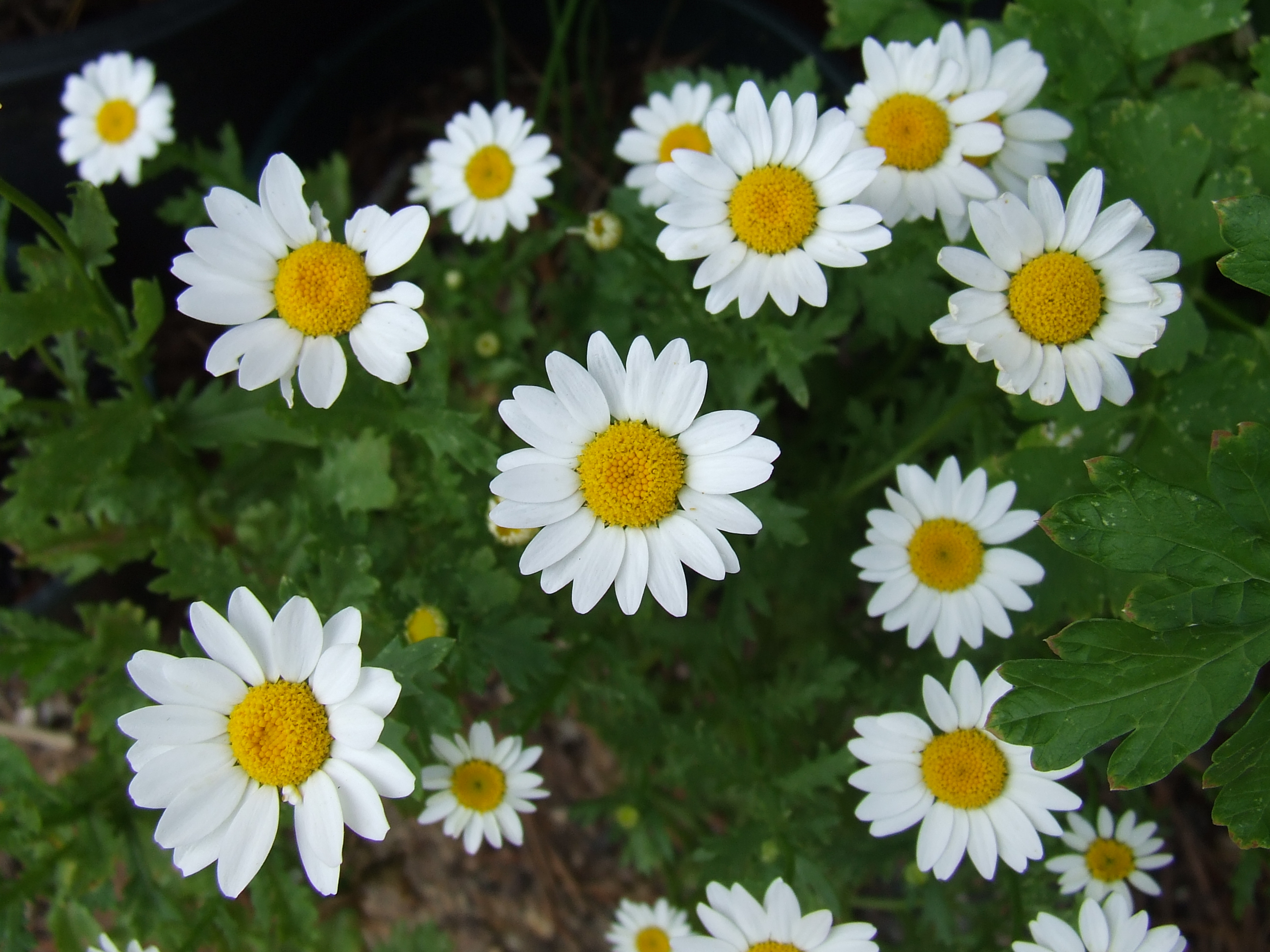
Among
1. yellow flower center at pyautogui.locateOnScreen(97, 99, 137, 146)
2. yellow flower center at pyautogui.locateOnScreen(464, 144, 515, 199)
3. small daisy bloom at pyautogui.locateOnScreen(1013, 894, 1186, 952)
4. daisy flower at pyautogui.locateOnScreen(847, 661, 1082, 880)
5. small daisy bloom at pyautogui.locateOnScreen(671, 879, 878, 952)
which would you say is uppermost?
yellow flower center at pyautogui.locateOnScreen(97, 99, 137, 146)

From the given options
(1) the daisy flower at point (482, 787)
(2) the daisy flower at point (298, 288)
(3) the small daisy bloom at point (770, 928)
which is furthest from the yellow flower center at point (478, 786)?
(2) the daisy flower at point (298, 288)

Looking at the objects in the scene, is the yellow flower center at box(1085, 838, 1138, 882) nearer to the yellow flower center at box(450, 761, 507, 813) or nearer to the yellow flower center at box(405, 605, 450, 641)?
the yellow flower center at box(450, 761, 507, 813)

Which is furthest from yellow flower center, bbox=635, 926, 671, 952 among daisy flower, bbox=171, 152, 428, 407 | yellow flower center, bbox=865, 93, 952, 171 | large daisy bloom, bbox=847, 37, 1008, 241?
yellow flower center, bbox=865, 93, 952, 171

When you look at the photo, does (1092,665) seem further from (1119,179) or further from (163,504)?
(163,504)

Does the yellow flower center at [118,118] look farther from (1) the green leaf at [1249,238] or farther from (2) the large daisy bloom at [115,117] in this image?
(1) the green leaf at [1249,238]

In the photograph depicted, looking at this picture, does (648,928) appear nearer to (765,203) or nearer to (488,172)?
(765,203)
